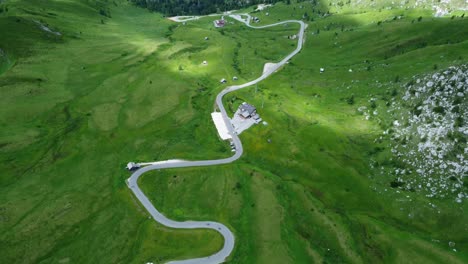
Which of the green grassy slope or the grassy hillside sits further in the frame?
the grassy hillside

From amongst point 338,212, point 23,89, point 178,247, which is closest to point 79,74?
point 23,89

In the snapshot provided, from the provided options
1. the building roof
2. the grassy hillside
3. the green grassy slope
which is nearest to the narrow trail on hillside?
the grassy hillside

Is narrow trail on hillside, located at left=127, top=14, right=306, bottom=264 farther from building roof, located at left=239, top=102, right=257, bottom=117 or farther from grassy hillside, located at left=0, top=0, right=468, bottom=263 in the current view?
building roof, located at left=239, top=102, right=257, bottom=117

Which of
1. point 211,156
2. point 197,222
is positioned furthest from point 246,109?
point 197,222

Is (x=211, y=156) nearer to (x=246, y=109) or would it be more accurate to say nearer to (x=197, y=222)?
(x=197, y=222)

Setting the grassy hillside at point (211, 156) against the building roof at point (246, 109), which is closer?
the grassy hillside at point (211, 156)

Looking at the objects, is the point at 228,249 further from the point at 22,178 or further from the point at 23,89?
the point at 23,89

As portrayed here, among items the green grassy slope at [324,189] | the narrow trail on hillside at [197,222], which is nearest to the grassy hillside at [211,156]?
Answer: the green grassy slope at [324,189]

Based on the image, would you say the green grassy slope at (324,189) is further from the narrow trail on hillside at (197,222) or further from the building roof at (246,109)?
the building roof at (246,109)
